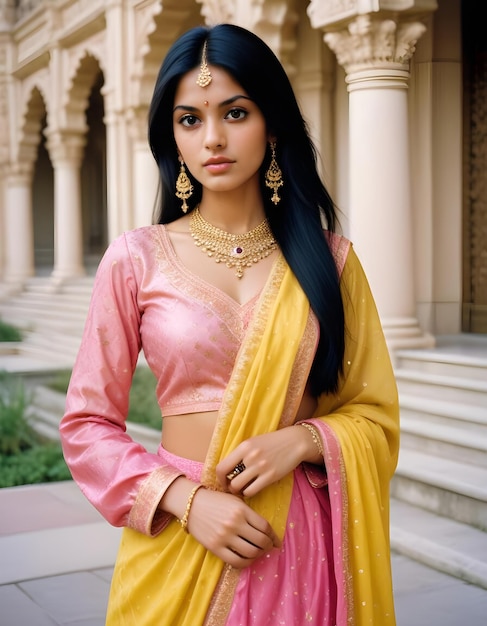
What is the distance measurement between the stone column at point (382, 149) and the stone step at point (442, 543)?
1810mm

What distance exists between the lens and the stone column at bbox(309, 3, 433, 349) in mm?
5562

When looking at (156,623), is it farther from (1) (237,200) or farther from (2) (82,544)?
(2) (82,544)

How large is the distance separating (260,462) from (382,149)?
14.8 feet

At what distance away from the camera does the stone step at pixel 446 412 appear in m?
4.66

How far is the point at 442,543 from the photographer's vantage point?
12.2 feet

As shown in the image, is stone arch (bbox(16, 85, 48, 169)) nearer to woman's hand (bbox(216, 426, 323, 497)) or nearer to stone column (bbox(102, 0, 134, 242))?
stone column (bbox(102, 0, 134, 242))

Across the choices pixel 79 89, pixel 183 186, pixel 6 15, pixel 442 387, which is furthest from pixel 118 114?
pixel 183 186

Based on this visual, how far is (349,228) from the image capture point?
21.2 ft

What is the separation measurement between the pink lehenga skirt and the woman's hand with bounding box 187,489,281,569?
93mm

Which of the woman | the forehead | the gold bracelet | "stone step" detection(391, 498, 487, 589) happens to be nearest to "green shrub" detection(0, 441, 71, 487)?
"stone step" detection(391, 498, 487, 589)

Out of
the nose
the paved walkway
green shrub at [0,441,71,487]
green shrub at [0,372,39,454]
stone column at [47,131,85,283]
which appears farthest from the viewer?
stone column at [47,131,85,283]

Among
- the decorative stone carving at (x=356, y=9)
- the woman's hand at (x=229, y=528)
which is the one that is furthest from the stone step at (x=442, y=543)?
the decorative stone carving at (x=356, y=9)

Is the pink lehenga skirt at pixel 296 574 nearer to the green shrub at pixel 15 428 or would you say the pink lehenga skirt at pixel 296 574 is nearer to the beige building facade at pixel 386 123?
the beige building facade at pixel 386 123

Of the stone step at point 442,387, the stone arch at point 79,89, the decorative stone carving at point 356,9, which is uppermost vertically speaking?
the stone arch at point 79,89
